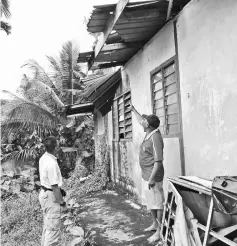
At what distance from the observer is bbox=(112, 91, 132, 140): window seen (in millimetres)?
6936

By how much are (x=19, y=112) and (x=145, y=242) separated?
742 cm

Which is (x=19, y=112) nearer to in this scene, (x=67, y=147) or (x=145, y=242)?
(x=67, y=147)

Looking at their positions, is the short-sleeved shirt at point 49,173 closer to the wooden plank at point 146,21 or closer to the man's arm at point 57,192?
the man's arm at point 57,192

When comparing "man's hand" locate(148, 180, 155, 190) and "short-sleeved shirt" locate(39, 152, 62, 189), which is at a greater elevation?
"short-sleeved shirt" locate(39, 152, 62, 189)

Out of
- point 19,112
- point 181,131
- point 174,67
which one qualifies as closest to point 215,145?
point 181,131

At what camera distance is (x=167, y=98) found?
4645mm

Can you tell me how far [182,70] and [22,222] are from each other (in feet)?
15.0

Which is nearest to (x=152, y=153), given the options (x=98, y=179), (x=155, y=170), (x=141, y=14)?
(x=155, y=170)

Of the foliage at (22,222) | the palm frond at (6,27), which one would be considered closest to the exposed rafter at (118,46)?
the foliage at (22,222)

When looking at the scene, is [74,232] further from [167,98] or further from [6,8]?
[6,8]

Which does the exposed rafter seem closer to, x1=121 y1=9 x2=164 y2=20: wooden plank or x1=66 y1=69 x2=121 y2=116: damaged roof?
x1=121 y1=9 x2=164 y2=20: wooden plank

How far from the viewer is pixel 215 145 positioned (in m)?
3.28

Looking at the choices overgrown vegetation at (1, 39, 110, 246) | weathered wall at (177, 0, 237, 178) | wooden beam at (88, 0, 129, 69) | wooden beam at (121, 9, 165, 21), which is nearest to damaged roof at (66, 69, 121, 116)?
overgrown vegetation at (1, 39, 110, 246)

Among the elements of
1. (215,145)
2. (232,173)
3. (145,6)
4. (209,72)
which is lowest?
(232,173)
